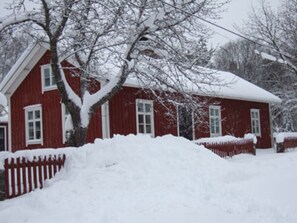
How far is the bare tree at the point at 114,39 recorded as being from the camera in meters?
12.2

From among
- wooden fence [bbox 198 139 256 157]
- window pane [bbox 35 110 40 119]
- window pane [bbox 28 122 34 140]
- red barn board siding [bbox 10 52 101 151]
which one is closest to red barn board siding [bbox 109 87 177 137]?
red barn board siding [bbox 10 52 101 151]

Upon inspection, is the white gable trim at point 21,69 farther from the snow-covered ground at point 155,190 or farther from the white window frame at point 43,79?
the snow-covered ground at point 155,190

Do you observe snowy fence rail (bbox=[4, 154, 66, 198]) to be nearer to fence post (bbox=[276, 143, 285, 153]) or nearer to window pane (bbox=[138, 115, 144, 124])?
window pane (bbox=[138, 115, 144, 124])

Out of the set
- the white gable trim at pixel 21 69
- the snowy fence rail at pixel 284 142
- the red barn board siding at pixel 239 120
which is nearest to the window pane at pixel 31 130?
the white gable trim at pixel 21 69

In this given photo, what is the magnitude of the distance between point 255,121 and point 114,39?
1644 centimetres

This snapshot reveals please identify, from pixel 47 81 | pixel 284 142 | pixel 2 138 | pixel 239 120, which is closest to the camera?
pixel 47 81

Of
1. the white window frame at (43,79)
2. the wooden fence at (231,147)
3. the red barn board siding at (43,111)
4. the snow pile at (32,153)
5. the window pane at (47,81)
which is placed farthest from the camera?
the window pane at (47,81)

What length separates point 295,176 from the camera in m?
9.77

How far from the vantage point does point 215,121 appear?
76.9 feet

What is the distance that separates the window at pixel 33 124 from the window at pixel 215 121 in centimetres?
995

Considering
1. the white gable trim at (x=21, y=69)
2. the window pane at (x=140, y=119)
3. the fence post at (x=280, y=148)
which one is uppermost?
the white gable trim at (x=21, y=69)

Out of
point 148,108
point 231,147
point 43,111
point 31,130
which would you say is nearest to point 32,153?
point 148,108

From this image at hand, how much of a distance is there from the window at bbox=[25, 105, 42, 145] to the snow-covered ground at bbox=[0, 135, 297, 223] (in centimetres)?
1049

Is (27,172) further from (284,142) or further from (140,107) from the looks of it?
(284,142)
